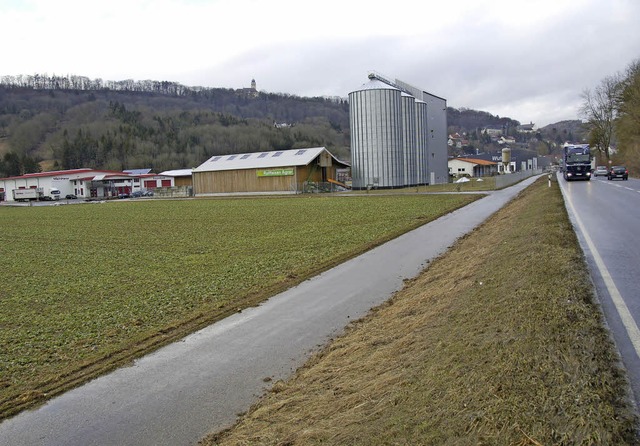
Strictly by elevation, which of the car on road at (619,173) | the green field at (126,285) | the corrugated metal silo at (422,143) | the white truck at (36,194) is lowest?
the green field at (126,285)

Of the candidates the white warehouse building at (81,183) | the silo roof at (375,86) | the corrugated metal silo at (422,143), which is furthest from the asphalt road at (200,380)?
the white warehouse building at (81,183)

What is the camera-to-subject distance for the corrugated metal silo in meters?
75.0

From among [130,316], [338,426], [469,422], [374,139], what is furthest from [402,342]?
[374,139]

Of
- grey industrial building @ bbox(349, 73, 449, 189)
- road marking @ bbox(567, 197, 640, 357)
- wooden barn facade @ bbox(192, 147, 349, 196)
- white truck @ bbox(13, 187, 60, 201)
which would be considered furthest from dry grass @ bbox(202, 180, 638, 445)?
white truck @ bbox(13, 187, 60, 201)

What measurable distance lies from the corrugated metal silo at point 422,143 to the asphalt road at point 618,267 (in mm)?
55205

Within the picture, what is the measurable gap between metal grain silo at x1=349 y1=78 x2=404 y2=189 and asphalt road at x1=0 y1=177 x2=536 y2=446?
5943cm

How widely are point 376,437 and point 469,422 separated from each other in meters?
0.71

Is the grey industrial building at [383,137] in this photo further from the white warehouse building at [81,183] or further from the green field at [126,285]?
the white warehouse building at [81,183]

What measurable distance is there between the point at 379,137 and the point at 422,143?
10.0 meters

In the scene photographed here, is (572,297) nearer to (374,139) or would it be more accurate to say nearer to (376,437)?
(376,437)

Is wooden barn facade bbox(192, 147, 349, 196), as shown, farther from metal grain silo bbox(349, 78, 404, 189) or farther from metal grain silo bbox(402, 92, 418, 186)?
metal grain silo bbox(402, 92, 418, 186)

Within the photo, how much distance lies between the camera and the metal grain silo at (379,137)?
69125 mm

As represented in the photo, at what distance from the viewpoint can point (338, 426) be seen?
4.29 metres

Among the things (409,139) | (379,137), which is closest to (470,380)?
(379,137)
